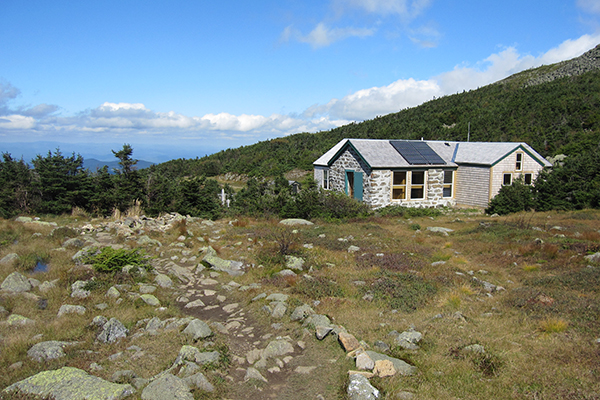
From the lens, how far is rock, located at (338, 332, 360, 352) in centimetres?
494

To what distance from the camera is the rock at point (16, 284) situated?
6.67m

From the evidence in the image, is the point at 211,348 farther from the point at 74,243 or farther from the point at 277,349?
the point at 74,243

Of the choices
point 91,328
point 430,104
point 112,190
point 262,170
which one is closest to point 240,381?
point 91,328

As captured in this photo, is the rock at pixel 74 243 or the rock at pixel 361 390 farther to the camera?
the rock at pixel 74 243

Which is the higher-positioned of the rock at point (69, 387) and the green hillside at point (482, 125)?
the green hillside at point (482, 125)

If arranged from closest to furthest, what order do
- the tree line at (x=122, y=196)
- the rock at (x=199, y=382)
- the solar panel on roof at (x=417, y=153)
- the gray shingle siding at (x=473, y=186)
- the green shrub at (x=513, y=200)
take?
the rock at (x=199, y=382) < the tree line at (x=122, y=196) < the green shrub at (x=513, y=200) < the gray shingle siding at (x=473, y=186) < the solar panel on roof at (x=417, y=153)

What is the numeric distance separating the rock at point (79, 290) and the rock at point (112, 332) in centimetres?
164

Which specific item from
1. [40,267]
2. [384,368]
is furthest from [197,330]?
[40,267]

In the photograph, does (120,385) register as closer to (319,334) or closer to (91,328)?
(91,328)

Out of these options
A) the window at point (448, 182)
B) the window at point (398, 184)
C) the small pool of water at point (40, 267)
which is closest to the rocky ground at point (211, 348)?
the small pool of water at point (40, 267)

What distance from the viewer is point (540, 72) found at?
63812mm

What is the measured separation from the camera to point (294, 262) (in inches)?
365

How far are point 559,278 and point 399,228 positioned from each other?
7.54 m

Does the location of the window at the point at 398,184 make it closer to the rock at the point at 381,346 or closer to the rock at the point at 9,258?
the rock at the point at 381,346
